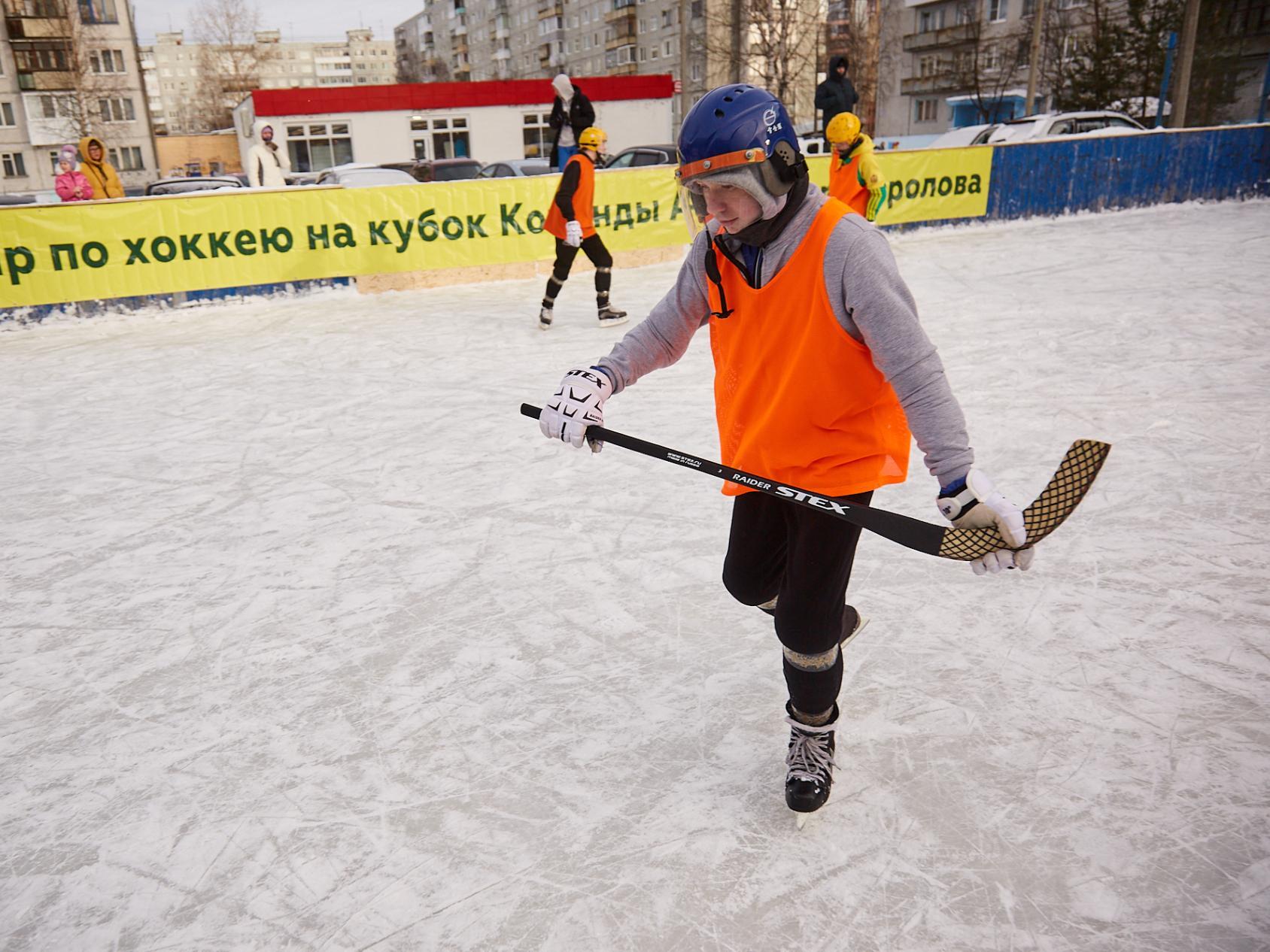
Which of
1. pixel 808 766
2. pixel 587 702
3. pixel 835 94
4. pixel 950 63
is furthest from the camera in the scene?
pixel 950 63

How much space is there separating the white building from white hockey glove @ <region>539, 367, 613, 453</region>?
29858mm

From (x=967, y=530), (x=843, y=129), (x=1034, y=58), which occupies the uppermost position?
(x=1034, y=58)

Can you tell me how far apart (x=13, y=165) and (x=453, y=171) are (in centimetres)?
3638

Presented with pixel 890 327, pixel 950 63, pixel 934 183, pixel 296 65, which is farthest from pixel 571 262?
pixel 296 65

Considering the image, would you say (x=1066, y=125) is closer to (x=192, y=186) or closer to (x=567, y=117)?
(x=567, y=117)

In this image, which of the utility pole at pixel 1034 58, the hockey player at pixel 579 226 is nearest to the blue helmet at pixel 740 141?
the hockey player at pixel 579 226

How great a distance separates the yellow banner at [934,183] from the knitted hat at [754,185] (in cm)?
1009

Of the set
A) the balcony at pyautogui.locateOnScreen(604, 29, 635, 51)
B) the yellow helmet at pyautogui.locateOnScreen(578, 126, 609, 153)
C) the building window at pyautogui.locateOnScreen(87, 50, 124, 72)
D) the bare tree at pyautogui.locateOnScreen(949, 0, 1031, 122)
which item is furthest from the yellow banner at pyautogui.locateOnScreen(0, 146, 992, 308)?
Result: the balcony at pyautogui.locateOnScreen(604, 29, 635, 51)

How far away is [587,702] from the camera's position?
8.34 ft

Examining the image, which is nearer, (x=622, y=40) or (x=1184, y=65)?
(x=1184, y=65)

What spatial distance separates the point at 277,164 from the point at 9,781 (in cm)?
924

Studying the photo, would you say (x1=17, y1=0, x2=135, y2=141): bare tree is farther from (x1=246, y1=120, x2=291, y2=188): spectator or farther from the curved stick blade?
the curved stick blade

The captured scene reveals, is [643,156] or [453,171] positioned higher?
[643,156]

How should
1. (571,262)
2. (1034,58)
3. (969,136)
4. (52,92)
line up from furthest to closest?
(52,92) < (1034,58) < (969,136) < (571,262)
